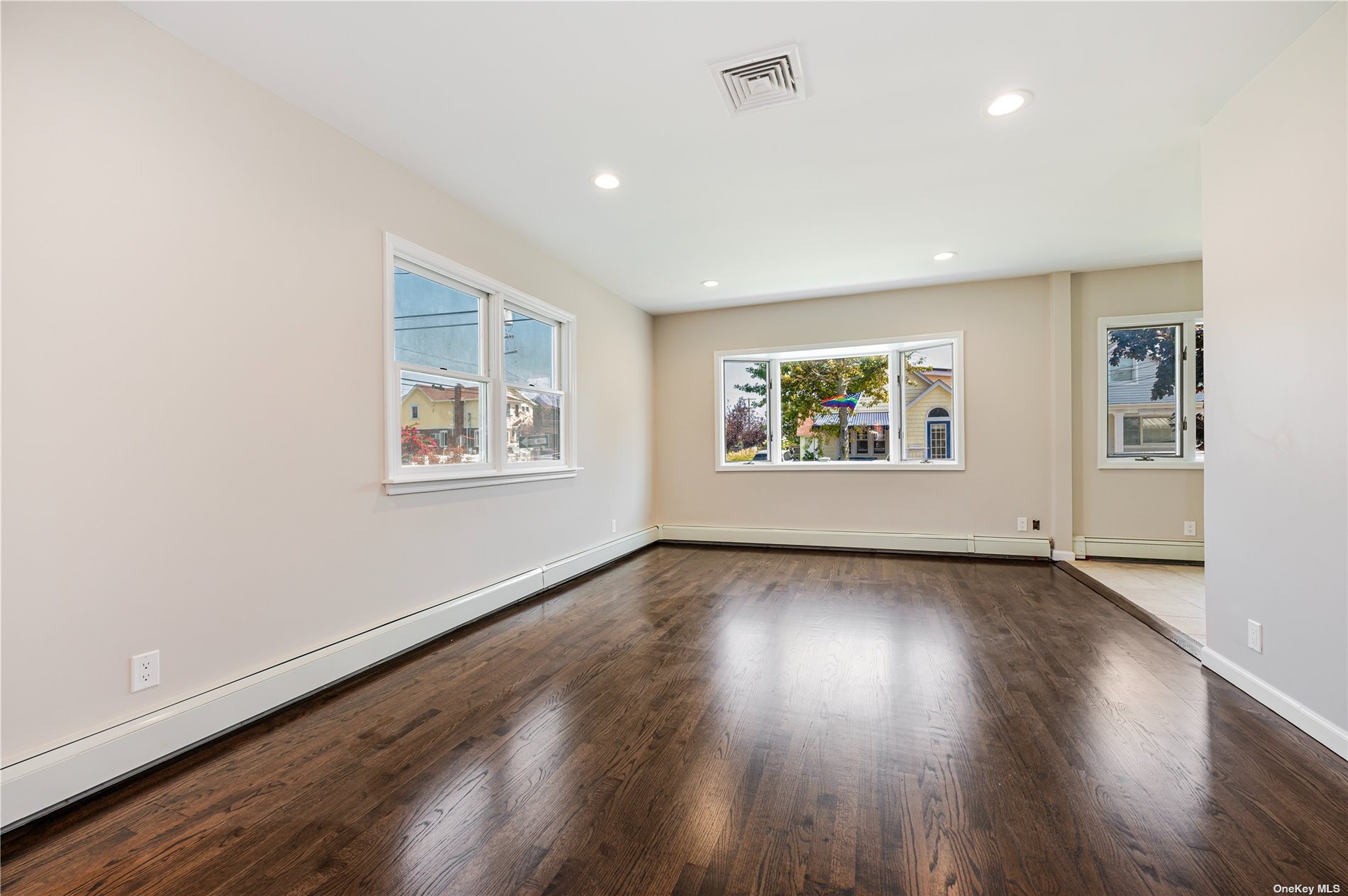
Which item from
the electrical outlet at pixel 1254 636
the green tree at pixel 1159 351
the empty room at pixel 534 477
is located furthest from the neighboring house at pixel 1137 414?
the electrical outlet at pixel 1254 636

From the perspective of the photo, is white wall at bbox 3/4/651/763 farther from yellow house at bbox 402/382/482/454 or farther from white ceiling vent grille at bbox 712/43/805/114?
white ceiling vent grille at bbox 712/43/805/114

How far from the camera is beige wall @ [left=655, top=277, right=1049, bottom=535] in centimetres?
518

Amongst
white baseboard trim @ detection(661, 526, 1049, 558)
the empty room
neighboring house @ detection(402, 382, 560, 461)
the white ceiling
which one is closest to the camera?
the empty room

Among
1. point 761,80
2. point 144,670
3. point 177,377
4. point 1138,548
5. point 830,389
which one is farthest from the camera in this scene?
point 830,389

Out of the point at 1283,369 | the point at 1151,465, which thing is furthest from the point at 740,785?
the point at 1151,465

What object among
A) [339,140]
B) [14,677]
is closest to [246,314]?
[339,140]

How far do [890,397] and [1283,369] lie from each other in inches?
141

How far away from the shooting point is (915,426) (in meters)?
5.61

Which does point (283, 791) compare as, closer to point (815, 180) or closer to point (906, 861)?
point (906, 861)

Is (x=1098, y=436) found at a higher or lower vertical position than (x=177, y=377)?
lower

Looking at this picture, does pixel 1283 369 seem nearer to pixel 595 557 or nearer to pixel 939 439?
pixel 939 439

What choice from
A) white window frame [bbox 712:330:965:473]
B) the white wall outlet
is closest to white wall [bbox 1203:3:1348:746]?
white window frame [bbox 712:330:965:473]

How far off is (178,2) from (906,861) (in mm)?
3446

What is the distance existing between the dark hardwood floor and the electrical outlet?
234 millimetres
